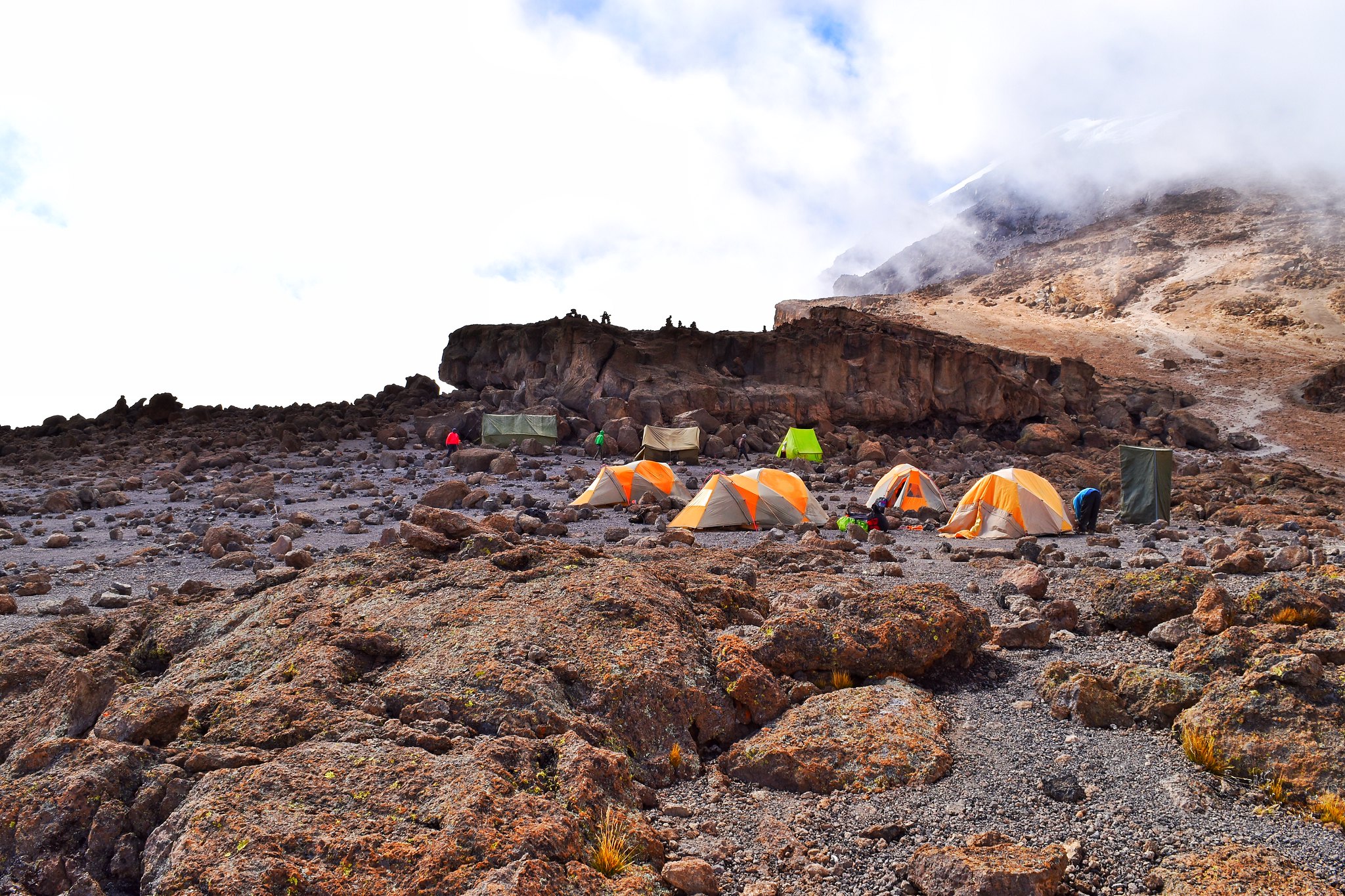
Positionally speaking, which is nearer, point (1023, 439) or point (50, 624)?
point (50, 624)

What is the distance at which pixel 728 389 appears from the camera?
34031mm

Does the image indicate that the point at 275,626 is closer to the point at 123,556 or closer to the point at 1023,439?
the point at 123,556

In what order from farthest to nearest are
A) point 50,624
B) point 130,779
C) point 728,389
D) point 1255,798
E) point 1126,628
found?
point 728,389, point 1126,628, point 50,624, point 1255,798, point 130,779

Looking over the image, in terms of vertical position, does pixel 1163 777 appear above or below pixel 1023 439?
below

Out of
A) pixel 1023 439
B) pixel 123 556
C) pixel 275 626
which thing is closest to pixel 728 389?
pixel 1023 439

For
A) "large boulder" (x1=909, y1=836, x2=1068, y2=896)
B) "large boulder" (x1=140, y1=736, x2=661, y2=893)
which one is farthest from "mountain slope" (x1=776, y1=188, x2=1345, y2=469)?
"large boulder" (x1=140, y1=736, x2=661, y2=893)

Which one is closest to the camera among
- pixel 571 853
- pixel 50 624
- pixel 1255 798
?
pixel 571 853

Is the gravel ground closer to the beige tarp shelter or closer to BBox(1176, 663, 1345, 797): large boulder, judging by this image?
BBox(1176, 663, 1345, 797): large boulder

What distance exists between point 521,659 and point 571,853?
1513 millimetres

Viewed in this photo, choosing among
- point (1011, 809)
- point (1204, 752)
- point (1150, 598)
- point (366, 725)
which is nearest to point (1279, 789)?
point (1204, 752)

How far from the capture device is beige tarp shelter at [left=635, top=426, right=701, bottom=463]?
28.5 meters

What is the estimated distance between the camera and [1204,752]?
186 inches

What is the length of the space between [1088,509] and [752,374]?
816 inches

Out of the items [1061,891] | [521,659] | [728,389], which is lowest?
[1061,891]
